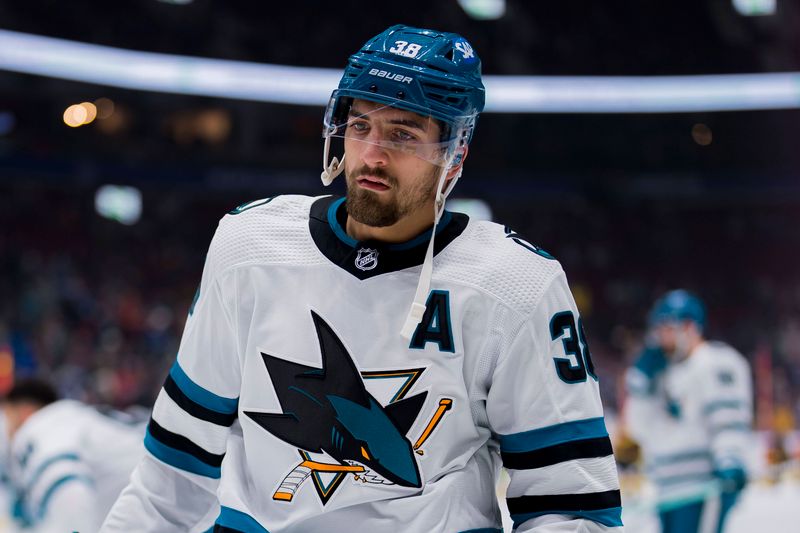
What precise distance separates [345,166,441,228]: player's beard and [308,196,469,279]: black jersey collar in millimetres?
37

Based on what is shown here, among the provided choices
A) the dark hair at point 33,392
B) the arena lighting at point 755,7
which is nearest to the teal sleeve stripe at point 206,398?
the dark hair at point 33,392

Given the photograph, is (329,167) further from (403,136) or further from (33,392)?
(33,392)

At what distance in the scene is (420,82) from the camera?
1.43 meters

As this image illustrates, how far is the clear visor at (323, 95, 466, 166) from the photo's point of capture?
56.9 inches

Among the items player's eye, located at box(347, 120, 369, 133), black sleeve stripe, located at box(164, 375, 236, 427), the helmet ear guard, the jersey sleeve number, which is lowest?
black sleeve stripe, located at box(164, 375, 236, 427)

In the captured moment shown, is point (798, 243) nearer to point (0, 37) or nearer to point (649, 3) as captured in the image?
point (649, 3)

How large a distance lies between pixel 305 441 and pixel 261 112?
48.0ft

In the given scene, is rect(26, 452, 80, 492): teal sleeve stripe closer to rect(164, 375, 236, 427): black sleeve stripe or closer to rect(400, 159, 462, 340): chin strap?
rect(164, 375, 236, 427): black sleeve stripe

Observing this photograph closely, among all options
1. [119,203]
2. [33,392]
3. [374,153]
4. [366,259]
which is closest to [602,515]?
[366,259]

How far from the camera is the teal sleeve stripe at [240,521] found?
1.42 meters

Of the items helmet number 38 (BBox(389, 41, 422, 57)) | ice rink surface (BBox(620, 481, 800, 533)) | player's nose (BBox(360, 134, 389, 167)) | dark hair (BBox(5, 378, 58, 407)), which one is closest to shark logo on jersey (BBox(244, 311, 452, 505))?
player's nose (BBox(360, 134, 389, 167))

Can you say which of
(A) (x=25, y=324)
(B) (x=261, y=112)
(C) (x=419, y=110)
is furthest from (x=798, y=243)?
(C) (x=419, y=110)

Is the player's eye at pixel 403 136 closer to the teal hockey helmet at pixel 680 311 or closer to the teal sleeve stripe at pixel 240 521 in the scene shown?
the teal sleeve stripe at pixel 240 521

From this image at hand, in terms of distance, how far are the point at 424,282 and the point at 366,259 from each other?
0.10m
